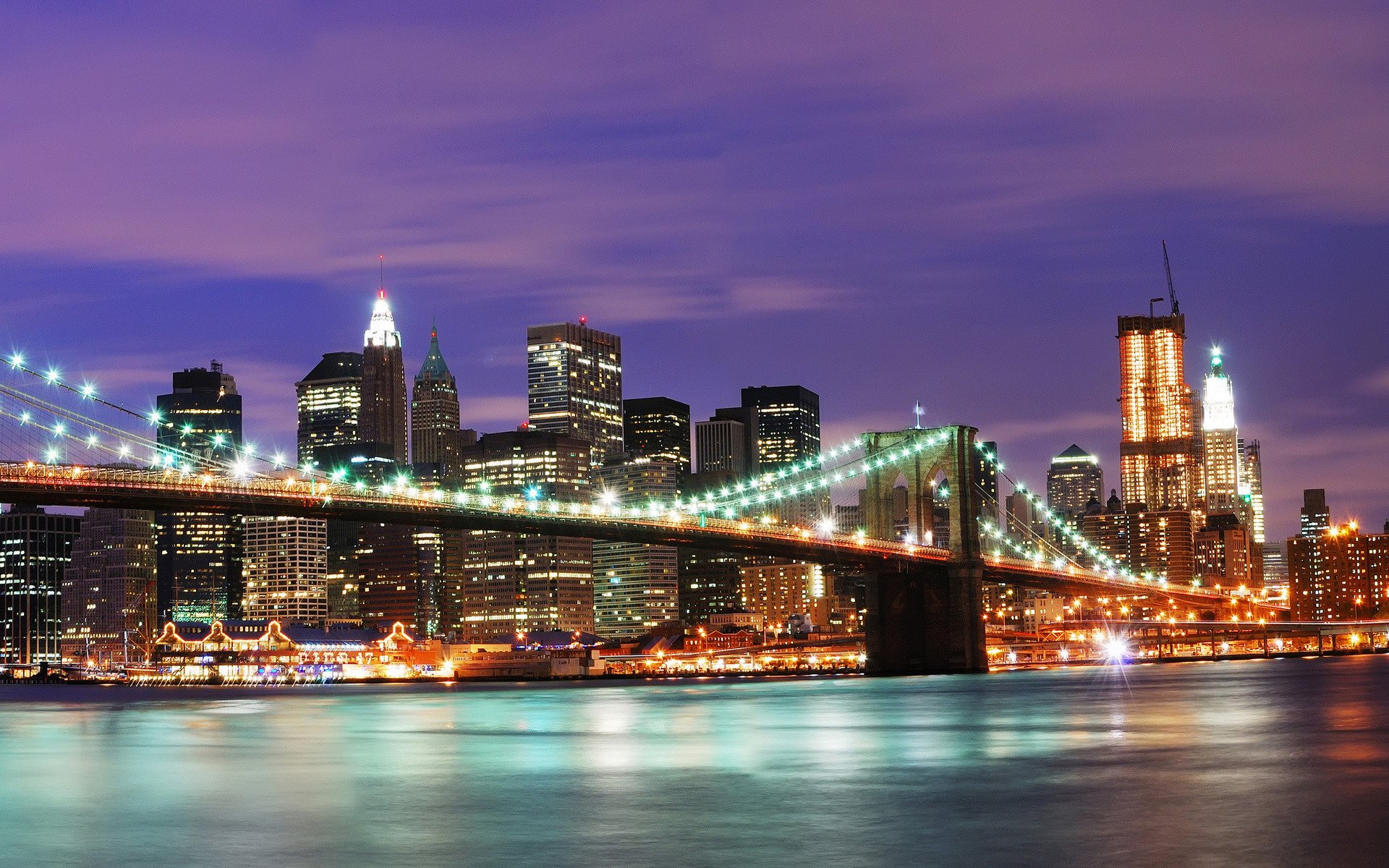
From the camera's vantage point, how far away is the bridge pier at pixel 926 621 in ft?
289

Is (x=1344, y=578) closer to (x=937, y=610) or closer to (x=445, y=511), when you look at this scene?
(x=937, y=610)

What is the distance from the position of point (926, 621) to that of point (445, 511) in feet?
85.9

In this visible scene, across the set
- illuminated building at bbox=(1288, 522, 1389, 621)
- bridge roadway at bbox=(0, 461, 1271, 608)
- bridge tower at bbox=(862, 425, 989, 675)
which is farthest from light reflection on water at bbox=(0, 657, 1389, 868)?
illuminated building at bbox=(1288, 522, 1389, 621)

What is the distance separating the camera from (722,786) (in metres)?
31.2

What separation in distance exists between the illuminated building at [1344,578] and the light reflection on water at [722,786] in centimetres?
12483

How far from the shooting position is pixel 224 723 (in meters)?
56.3

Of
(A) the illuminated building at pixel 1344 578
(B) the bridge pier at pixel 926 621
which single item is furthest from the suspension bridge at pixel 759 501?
(A) the illuminated building at pixel 1344 578

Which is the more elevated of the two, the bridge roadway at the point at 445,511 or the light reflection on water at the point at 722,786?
the bridge roadway at the point at 445,511

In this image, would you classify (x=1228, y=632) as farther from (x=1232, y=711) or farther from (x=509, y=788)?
(x=509, y=788)

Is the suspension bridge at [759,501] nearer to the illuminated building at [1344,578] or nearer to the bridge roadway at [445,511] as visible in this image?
the bridge roadway at [445,511]

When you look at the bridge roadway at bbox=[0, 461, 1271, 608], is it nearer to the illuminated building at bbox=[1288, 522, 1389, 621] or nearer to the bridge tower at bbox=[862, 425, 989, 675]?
the bridge tower at bbox=[862, 425, 989, 675]

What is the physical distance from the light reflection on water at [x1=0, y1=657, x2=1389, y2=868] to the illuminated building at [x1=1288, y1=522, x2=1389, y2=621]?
125 m

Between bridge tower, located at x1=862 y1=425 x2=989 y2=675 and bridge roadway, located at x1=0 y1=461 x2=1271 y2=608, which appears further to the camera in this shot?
bridge tower, located at x1=862 y1=425 x2=989 y2=675

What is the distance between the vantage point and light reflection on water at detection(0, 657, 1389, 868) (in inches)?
915
